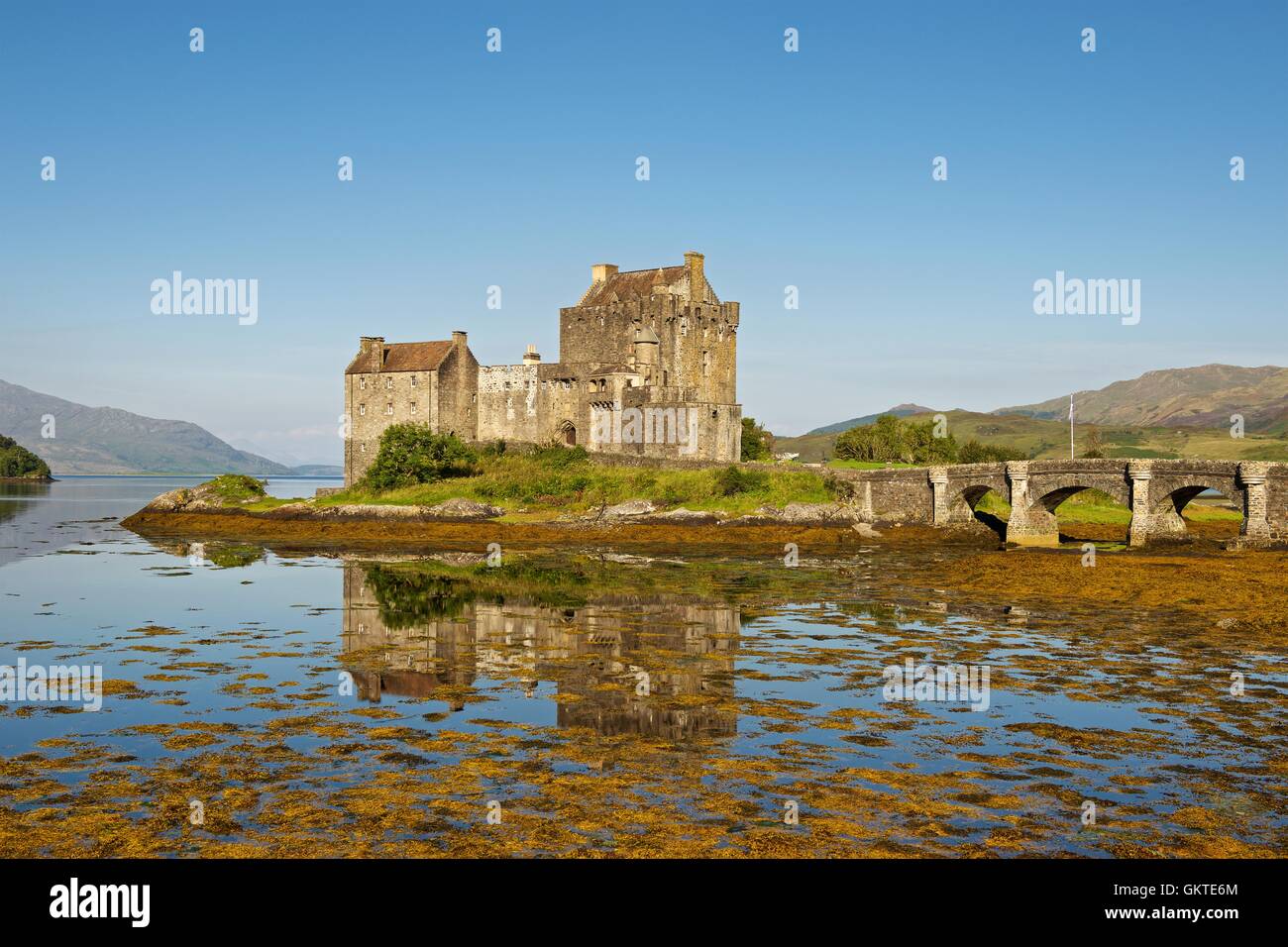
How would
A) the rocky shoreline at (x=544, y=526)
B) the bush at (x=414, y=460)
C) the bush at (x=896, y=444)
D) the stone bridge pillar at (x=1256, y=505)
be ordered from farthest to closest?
the bush at (x=896, y=444) → the bush at (x=414, y=460) → the rocky shoreline at (x=544, y=526) → the stone bridge pillar at (x=1256, y=505)

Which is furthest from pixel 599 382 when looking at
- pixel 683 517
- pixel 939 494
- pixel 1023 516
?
pixel 1023 516

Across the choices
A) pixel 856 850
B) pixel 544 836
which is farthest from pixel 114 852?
pixel 856 850

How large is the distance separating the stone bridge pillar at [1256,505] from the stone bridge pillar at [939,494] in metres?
14.9

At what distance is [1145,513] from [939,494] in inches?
432

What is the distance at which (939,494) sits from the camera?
59.3 meters

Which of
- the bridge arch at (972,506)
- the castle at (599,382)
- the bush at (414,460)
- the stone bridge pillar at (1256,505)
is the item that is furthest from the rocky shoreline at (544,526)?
the stone bridge pillar at (1256,505)

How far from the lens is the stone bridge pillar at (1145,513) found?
167ft

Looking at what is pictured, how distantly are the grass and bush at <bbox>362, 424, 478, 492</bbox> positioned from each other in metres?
0.77

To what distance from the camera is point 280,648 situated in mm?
25547

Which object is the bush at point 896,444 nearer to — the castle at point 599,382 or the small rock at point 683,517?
the castle at point 599,382

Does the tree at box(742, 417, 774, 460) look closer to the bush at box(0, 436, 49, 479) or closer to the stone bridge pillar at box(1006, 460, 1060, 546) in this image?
the stone bridge pillar at box(1006, 460, 1060, 546)

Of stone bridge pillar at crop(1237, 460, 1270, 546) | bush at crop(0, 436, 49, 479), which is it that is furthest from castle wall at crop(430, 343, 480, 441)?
bush at crop(0, 436, 49, 479)
